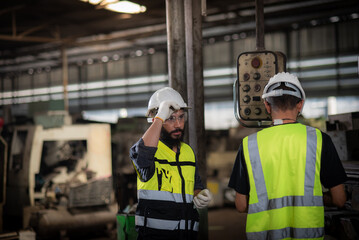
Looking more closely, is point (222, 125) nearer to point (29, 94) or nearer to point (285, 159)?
point (29, 94)

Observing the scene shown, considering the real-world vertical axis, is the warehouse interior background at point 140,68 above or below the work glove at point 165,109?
above

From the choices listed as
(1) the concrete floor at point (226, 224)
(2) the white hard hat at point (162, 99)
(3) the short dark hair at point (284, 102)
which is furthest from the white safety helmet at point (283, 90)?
(1) the concrete floor at point (226, 224)

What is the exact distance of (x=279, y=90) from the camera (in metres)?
2.19

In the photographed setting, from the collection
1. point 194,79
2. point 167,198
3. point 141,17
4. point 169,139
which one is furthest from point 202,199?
point 141,17

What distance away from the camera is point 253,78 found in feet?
11.1

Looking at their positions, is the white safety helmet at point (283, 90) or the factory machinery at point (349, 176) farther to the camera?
the factory machinery at point (349, 176)

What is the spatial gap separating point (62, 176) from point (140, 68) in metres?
8.91

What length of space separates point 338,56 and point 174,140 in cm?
955

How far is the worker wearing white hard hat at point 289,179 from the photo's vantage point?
2.04 metres

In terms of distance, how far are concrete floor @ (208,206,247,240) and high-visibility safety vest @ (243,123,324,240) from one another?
3916 mm

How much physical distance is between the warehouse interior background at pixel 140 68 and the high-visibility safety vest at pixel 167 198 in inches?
46.5

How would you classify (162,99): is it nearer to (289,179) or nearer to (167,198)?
(167,198)

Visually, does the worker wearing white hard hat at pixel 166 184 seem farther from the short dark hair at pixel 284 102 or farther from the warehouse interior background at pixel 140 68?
the warehouse interior background at pixel 140 68

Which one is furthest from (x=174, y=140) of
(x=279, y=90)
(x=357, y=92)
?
(x=357, y=92)
